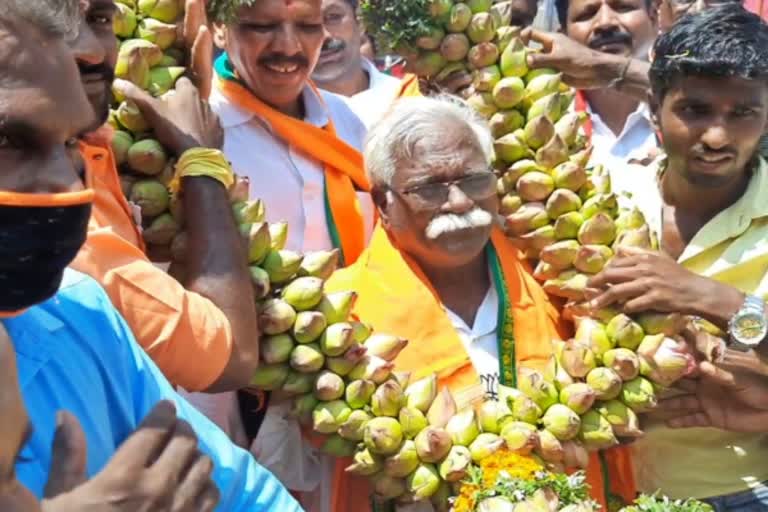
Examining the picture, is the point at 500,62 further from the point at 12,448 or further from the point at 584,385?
the point at 12,448

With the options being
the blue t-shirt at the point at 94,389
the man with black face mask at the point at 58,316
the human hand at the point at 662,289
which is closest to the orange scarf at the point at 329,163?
the human hand at the point at 662,289

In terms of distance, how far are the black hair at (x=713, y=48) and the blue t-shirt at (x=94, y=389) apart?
184 centimetres

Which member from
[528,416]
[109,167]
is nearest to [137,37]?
[109,167]

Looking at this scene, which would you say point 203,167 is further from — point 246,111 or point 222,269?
→ point 246,111

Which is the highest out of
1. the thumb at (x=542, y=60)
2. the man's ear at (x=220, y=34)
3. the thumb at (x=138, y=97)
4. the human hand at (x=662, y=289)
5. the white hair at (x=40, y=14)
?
the white hair at (x=40, y=14)

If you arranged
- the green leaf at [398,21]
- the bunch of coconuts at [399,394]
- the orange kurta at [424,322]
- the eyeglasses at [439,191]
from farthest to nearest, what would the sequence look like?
the green leaf at [398,21] < the eyeglasses at [439,191] < the orange kurta at [424,322] < the bunch of coconuts at [399,394]

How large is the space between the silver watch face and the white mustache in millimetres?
682

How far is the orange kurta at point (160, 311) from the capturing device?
225 centimetres

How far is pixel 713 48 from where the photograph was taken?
128 inches

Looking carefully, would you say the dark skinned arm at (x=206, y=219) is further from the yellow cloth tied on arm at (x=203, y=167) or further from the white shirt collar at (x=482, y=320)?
the white shirt collar at (x=482, y=320)

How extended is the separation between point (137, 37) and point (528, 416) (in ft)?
4.25

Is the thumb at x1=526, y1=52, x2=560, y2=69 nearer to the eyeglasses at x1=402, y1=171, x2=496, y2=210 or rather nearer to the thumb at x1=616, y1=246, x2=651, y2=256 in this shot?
the eyeglasses at x1=402, y1=171, x2=496, y2=210

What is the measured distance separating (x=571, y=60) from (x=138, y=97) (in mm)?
1336

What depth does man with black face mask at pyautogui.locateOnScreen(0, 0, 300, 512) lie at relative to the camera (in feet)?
5.00
